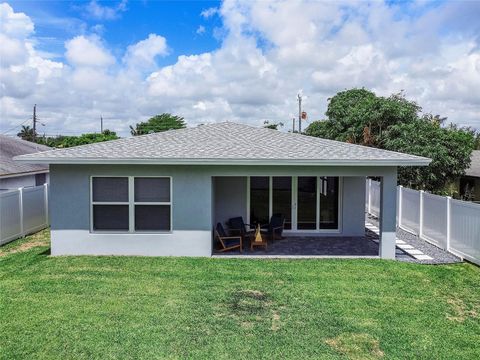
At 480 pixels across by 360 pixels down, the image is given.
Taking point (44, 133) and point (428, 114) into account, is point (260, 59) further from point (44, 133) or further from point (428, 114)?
point (44, 133)

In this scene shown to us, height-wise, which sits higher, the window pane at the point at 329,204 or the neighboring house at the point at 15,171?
the neighboring house at the point at 15,171

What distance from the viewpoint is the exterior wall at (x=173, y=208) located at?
35.7 feet

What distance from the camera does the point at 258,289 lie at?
27.2 feet

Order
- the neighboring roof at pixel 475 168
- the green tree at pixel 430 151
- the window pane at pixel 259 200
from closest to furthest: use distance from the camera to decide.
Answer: the window pane at pixel 259 200 < the green tree at pixel 430 151 < the neighboring roof at pixel 475 168

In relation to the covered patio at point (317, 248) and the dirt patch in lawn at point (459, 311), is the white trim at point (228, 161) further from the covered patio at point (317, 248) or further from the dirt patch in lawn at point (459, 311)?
the dirt patch in lawn at point (459, 311)

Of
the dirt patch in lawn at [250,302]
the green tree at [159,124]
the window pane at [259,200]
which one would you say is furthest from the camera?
the green tree at [159,124]

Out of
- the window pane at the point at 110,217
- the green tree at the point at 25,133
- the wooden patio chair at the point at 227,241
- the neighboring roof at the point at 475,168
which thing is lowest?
the wooden patio chair at the point at 227,241

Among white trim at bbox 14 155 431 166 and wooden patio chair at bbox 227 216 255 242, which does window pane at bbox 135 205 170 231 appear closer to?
white trim at bbox 14 155 431 166

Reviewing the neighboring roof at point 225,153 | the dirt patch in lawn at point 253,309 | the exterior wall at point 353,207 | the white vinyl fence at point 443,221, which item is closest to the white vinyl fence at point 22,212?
the neighboring roof at point 225,153

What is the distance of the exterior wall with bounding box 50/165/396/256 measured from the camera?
35.7ft

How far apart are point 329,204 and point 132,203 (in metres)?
7.09

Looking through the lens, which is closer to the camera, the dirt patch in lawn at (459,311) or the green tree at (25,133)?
the dirt patch in lawn at (459,311)

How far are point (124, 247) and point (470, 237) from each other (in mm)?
9721

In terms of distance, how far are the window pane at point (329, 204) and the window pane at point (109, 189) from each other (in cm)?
704
